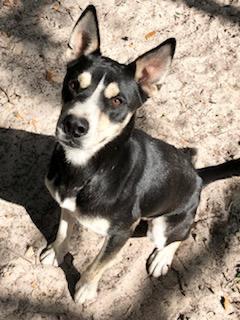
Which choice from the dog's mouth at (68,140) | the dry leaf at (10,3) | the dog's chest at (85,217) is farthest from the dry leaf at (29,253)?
the dry leaf at (10,3)

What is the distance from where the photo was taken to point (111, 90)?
3.68m

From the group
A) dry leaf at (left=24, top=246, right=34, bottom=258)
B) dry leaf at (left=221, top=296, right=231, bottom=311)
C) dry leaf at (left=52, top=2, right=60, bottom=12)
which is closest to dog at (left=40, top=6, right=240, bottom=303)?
dry leaf at (left=24, top=246, right=34, bottom=258)

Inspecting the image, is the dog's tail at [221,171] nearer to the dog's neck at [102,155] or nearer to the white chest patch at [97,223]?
the dog's neck at [102,155]

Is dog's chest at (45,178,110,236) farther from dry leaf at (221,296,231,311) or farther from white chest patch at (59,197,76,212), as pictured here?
dry leaf at (221,296,231,311)

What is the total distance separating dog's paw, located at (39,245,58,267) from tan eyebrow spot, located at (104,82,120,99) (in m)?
1.72

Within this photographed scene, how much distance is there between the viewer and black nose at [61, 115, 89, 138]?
3551 mm

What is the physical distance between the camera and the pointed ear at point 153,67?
145 inches

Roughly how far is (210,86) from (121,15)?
4.41 feet

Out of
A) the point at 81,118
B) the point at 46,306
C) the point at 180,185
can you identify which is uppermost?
the point at 81,118

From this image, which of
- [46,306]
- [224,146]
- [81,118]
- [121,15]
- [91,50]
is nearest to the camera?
[81,118]

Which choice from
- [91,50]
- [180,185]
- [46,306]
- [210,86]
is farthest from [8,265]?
[210,86]

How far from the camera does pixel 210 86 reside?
606 centimetres

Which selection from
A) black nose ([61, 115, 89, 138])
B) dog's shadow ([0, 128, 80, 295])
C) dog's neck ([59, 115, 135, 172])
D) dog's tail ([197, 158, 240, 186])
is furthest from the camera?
dog's shadow ([0, 128, 80, 295])

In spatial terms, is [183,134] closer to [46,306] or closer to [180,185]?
[180,185]
